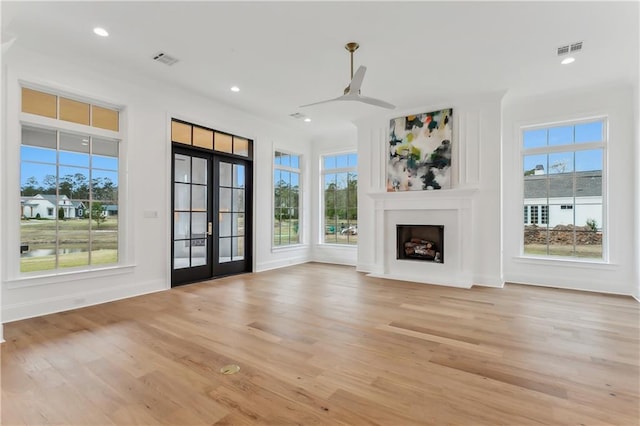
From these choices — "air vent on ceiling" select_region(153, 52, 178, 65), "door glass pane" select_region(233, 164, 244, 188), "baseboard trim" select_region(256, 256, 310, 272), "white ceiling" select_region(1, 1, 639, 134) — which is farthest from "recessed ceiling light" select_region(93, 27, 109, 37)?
"baseboard trim" select_region(256, 256, 310, 272)

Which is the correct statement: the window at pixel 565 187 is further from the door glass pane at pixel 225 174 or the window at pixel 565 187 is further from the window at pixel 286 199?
the door glass pane at pixel 225 174

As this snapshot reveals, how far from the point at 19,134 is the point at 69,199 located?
0.93 metres

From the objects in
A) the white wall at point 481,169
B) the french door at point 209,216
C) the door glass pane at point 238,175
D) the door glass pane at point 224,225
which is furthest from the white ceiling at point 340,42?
the door glass pane at point 224,225

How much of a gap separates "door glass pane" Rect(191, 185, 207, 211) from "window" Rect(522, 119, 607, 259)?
19.3 ft

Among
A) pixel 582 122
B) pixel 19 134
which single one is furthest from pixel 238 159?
pixel 582 122

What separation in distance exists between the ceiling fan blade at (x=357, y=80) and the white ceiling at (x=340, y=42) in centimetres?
46

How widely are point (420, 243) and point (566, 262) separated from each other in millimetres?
2352

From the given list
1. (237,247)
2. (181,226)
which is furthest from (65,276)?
(237,247)

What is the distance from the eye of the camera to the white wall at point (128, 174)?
12.0 ft

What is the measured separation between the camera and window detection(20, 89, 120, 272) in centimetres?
391

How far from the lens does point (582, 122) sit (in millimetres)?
5355

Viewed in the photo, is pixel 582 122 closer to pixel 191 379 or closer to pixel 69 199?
pixel 191 379

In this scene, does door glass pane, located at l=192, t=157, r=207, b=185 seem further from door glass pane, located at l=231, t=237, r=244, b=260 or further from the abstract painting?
the abstract painting

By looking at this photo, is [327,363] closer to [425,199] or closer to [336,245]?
[425,199]
